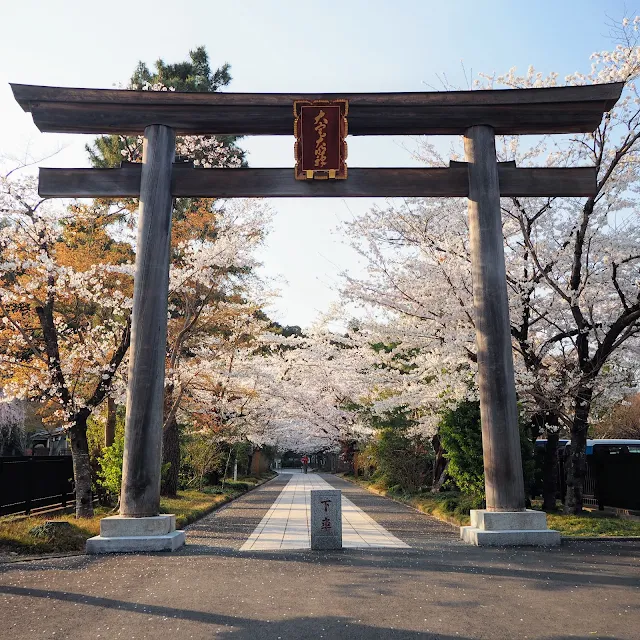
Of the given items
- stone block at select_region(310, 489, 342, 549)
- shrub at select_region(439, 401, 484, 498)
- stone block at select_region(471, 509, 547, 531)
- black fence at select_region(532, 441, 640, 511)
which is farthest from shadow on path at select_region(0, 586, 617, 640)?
black fence at select_region(532, 441, 640, 511)

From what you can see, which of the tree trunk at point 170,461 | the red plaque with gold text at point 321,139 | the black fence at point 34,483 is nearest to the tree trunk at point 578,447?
the red plaque with gold text at point 321,139

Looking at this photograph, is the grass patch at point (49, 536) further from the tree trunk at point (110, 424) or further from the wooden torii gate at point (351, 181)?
the tree trunk at point (110, 424)

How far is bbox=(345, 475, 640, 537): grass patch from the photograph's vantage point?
11266mm

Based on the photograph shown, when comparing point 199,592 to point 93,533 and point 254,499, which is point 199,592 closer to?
point 93,533

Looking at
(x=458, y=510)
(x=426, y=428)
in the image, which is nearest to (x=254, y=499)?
(x=426, y=428)

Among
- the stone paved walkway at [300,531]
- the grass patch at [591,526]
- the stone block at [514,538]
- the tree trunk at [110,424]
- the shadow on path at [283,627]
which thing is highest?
the tree trunk at [110,424]

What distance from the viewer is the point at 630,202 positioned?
13.6 metres

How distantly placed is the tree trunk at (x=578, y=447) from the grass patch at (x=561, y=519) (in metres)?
0.38

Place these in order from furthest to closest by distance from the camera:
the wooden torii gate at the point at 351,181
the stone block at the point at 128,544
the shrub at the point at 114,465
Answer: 1. the shrub at the point at 114,465
2. the wooden torii gate at the point at 351,181
3. the stone block at the point at 128,544

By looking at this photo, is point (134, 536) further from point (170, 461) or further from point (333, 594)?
point (170, 461)

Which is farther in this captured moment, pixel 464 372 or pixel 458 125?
pixel 464 372

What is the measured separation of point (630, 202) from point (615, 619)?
35.8ft

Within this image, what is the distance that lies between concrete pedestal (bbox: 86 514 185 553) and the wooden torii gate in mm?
194

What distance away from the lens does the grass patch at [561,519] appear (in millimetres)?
11266
